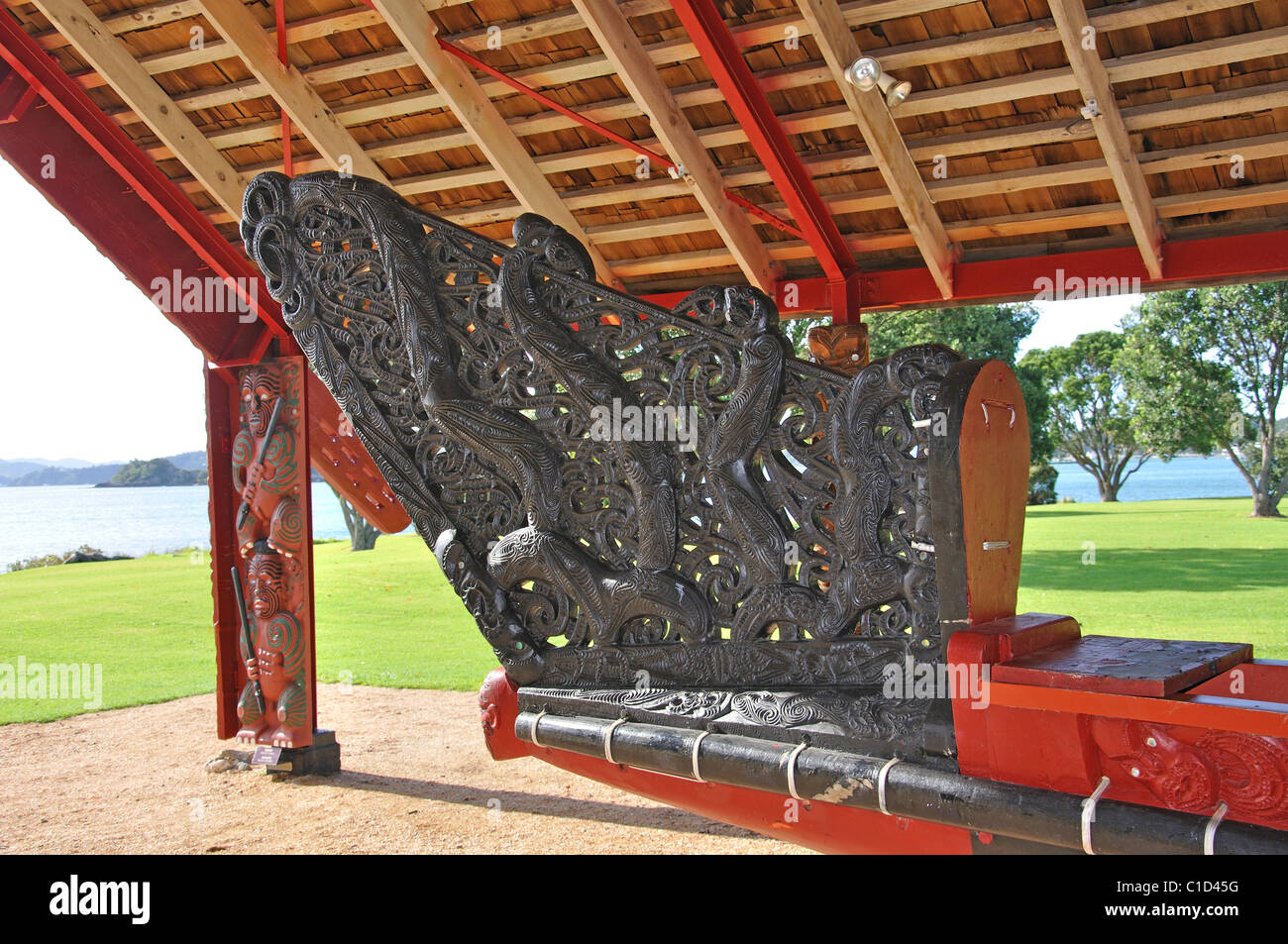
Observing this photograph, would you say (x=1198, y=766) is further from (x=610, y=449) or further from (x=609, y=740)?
(x=610, y=449)

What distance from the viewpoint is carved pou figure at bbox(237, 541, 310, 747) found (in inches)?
229

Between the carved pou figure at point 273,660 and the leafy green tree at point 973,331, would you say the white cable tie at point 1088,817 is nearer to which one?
the carved pou figure at point 273,660

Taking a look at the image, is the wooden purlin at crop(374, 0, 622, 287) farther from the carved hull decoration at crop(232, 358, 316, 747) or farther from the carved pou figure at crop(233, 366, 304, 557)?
the carved pou figure at crop(233, 366, 304, 557)

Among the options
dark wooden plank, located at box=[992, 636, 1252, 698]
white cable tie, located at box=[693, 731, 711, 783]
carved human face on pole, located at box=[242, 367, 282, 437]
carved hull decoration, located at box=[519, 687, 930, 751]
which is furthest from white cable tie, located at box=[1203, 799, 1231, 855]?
carved human face on pole, located at box=[242, 367, 282, 437]

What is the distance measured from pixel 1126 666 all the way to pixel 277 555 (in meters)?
4.84

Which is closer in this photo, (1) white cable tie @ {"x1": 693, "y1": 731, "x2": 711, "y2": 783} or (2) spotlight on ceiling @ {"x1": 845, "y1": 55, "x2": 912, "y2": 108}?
(1) white cable tie @ {"x1": 693, "y1": 731, "x2": 711, "y2": 783}

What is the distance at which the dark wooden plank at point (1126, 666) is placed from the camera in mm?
2105

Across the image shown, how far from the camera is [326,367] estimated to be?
12.5ft

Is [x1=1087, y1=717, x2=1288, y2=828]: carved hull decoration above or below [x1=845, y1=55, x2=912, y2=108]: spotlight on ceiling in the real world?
below

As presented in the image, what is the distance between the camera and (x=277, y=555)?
5.82 metres

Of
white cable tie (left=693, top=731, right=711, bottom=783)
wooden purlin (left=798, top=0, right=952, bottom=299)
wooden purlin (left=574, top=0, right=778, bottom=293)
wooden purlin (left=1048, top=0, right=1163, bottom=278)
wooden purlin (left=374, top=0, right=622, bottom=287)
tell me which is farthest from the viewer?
wooden purlin (left=374, top=0, right=622, bottom=287)

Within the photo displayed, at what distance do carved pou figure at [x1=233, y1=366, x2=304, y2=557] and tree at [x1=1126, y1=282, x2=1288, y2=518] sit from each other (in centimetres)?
1706

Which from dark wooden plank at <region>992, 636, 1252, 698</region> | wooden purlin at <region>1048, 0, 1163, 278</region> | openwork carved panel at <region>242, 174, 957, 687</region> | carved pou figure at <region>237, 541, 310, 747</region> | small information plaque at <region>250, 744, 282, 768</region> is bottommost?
small information plaque at <region>250, 744, 282, 768</region>
